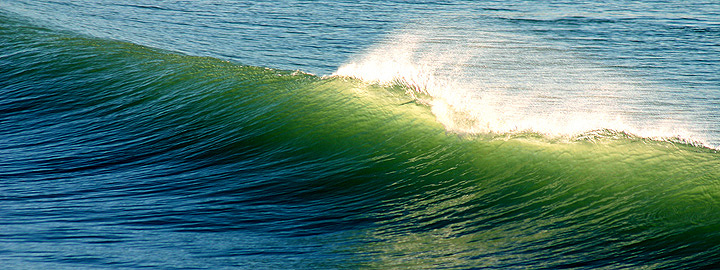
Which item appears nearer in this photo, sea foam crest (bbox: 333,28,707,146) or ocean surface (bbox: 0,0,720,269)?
ocean surface (bbox: 0,0,720,269)

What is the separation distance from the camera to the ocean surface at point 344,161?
15.6 ft

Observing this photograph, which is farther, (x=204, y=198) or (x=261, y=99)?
(x=261, y=99)

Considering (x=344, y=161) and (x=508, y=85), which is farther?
(x=508, y=85)

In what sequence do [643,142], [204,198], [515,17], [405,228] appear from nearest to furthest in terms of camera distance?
1. [405,228]
2. [204,198]
3. [643,142]
4. [515,17]

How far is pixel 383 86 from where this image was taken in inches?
317

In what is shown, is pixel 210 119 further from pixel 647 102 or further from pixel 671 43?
pixel 671 43

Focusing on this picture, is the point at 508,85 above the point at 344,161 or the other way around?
above

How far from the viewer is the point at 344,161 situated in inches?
262

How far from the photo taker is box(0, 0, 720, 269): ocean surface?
4766 mm

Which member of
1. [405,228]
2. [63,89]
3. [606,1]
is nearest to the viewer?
[405,228]

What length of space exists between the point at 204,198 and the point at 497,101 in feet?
17.8

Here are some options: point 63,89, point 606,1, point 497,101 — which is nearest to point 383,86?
point 497,101

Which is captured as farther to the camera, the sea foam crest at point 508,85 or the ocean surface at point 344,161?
the sea foam crest at point 508,85

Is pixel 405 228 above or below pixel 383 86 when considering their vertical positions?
below
